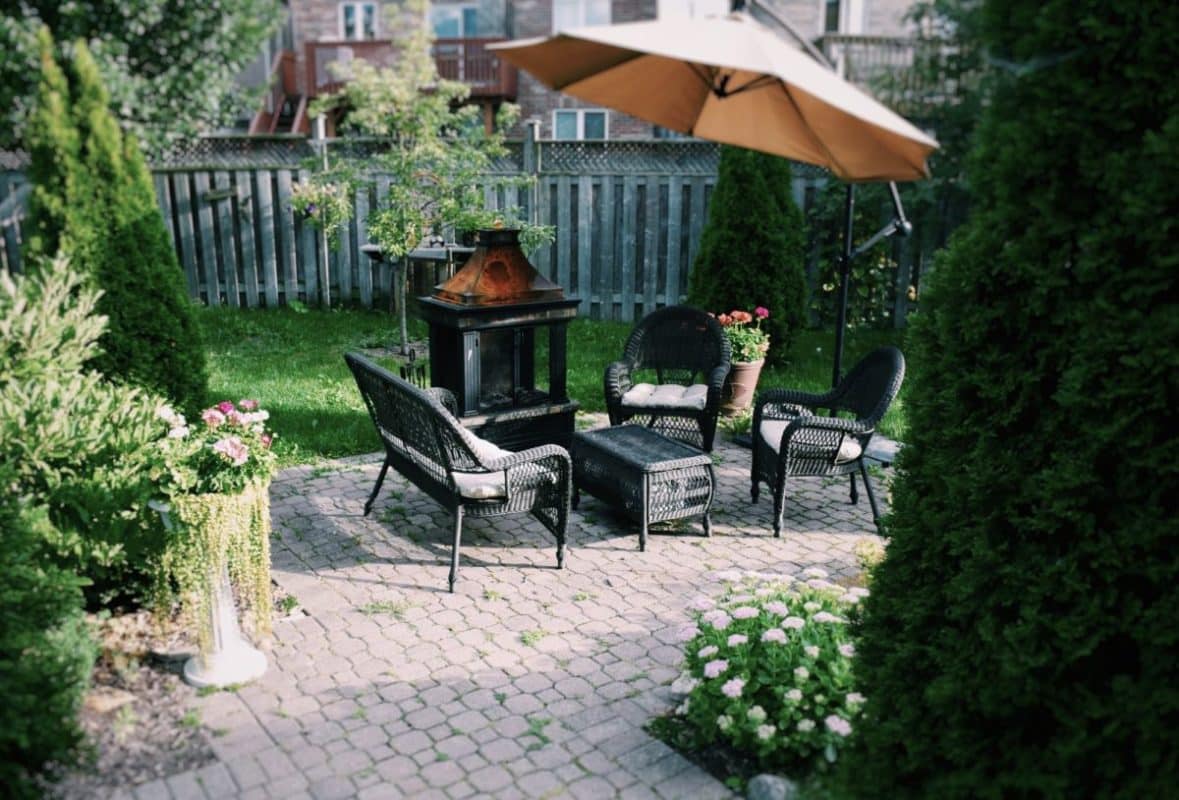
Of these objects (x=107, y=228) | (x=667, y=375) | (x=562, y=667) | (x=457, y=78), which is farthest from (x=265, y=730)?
(x=457, y=78)

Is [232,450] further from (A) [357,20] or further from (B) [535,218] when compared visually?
(A) [357,20]

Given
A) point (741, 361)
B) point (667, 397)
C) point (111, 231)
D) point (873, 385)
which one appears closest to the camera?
point (111, 231)

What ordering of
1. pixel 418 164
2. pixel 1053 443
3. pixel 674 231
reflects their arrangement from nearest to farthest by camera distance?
1. pixel 1053 443
2. pixel 418 164
3. pixel 674 231

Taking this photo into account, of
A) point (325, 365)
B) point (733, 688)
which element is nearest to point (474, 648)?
point (733, 688)

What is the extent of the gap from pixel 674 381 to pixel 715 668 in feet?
16.6

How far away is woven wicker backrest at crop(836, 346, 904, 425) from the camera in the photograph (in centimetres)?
613

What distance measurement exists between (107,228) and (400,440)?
207 centimetres

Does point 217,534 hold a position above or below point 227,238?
below

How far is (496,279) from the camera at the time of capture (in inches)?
263

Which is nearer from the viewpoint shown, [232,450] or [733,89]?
[733,89]

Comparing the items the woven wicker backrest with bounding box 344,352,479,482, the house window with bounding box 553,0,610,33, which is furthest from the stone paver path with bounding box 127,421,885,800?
the house window with bounding box 553,0,610,33

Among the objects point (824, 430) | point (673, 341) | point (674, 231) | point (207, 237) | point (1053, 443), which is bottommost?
point (824, 430)

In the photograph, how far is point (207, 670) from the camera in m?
4.23

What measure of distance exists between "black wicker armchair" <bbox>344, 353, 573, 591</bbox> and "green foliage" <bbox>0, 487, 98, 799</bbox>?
1.88 meters
